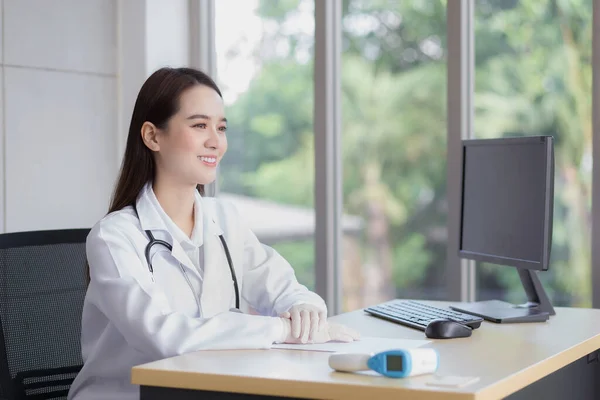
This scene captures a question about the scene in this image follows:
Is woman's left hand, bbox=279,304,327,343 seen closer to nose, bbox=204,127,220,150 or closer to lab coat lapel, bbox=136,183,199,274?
lab coat lapel, bbox=136,183,199,274

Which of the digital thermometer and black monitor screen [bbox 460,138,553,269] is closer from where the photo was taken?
the digital thermometer

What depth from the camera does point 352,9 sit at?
331 centimetres

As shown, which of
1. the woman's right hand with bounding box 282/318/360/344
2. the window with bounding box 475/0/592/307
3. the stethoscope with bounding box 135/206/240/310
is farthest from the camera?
the window with bounding box 475/0/592/307

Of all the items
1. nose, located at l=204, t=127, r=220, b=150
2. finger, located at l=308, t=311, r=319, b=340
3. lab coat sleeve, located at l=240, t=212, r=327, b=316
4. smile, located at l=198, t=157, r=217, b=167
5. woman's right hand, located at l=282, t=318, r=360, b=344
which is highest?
nose, located at l=204, t=127, r=220, b=150

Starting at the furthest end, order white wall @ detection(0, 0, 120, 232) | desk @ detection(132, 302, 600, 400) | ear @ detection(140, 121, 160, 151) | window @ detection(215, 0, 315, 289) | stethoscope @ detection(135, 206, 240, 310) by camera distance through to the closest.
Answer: window @ detection(215, 0, 315, 289), white wall @ detection(0, 0, 120, 232), ear @ detection(140, 121, 160, 151), stethoscope @ detection(135, 206, 240, 310), desk @ detection(132, 302, 600, 400)

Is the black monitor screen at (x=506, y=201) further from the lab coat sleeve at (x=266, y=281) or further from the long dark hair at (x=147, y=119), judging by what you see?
the long dark hair at (x=147, y=119)

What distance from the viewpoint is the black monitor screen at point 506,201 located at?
7.18ft

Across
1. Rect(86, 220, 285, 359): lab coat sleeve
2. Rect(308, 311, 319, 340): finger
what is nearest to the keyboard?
Rect(308, 311, 319, 340): finger

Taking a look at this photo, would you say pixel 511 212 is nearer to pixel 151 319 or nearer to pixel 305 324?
pixel 305 324

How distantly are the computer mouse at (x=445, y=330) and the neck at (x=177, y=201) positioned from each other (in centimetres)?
65

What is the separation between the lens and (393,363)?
1448 mm

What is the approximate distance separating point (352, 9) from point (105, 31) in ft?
3.44

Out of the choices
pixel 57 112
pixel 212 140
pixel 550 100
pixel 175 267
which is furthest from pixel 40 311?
pixel 550 100

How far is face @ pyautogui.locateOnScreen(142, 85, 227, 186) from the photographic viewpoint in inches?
86.4
